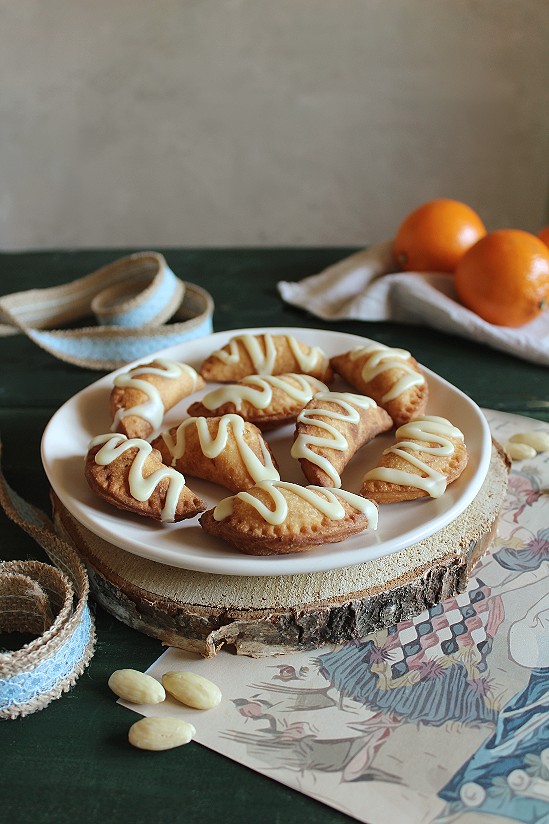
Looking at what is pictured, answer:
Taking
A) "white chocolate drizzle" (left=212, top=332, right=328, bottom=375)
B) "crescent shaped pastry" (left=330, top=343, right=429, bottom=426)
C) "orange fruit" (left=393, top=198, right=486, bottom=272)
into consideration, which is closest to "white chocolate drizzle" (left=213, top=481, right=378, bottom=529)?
"crescent shaped pastry" (left=330, top=343, right=429, bottom=426)

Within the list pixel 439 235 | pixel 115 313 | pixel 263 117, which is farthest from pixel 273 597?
pixel 263 117

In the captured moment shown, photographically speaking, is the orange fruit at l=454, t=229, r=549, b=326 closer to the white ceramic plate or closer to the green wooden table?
the green wooden table

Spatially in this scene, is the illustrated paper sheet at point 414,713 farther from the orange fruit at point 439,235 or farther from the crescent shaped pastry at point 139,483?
the orange fruit at point 439,235

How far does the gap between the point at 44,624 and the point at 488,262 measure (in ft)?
3.50

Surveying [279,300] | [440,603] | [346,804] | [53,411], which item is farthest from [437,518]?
[279,300]

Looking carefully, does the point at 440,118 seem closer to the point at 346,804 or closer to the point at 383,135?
the point at 383,135

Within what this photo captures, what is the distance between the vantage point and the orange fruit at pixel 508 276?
1.55 metres

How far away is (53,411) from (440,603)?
0.77 metres

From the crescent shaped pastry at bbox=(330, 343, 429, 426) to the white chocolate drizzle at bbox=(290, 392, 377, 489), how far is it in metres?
0.05

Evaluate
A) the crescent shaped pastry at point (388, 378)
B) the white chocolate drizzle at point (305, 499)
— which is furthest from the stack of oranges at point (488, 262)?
the white chocolate drizzle at point (305, 499)

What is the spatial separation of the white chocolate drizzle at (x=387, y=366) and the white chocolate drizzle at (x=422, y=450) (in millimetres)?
84

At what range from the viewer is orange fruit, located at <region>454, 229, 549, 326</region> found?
155 cm

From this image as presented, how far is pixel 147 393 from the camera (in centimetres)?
122

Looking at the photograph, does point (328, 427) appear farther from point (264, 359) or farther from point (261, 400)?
point (264, 359)
